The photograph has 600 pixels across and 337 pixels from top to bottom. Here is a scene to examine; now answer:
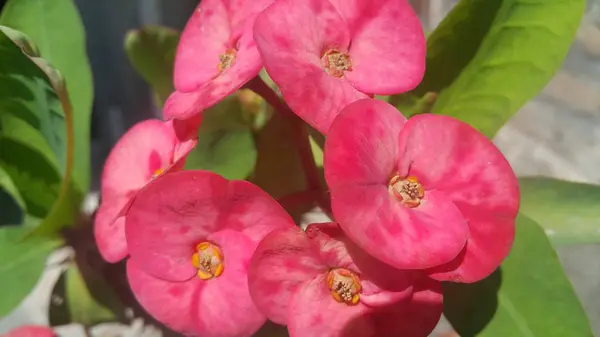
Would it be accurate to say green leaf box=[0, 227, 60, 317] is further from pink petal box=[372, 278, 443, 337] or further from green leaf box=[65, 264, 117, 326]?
pink petal box=[372, 278, 443, 337]

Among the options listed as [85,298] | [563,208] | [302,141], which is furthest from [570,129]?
[85,298]

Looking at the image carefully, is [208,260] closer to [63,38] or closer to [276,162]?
[276,162]

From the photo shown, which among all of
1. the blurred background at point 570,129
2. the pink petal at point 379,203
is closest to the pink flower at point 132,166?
the pink petal at point 379,203

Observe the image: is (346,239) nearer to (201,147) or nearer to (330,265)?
(330,265)

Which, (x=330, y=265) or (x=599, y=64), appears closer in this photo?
(x=330, y=265)

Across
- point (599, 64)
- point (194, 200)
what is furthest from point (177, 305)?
point (599, 64)

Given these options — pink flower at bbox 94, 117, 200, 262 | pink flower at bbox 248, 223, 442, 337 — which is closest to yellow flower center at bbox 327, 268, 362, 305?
pink flower at bbox 248, 223, 442, 337
